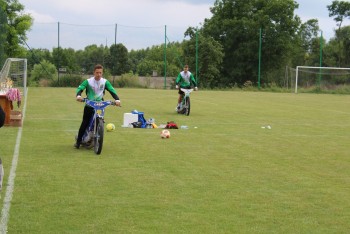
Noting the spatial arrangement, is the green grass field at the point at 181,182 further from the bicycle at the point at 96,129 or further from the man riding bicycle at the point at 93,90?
the man riding bicycle at the point at 93,90

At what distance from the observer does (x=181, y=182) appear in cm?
906

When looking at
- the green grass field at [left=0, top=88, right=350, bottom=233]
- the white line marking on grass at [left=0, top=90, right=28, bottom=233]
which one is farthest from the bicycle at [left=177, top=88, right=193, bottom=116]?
the white line marking on grass at [left=0, top=90, right=28, bottom=233]

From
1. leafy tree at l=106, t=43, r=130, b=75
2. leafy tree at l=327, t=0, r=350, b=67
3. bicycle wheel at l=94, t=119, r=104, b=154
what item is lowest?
bicycle wheel at l=94, t=119, r=104, b=154

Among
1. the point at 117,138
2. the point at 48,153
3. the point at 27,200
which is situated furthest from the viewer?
the point at 117,138

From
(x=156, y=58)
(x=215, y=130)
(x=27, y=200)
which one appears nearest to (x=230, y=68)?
(x=215, y=130)

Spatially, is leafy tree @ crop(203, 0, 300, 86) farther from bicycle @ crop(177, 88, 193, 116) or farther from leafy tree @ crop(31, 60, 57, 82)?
bicycle @ crop(177, 88, 193, 116)

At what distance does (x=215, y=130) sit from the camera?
55.0 feet

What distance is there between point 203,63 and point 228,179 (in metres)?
46.3

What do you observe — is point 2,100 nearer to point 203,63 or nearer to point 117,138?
point 117,138

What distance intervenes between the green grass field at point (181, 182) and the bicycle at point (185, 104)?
496 centimetres

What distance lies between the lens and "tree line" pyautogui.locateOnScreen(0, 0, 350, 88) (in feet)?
177

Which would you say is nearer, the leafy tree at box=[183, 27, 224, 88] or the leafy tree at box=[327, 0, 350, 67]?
the leafy tree at box=[183, 27, 224, 88]

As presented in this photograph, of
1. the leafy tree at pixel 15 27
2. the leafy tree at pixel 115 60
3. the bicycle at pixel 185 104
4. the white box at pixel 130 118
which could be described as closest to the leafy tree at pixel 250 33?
the leafy tree at pixel 115 60

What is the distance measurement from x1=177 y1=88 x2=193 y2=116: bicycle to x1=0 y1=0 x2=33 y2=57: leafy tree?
32.3 m
